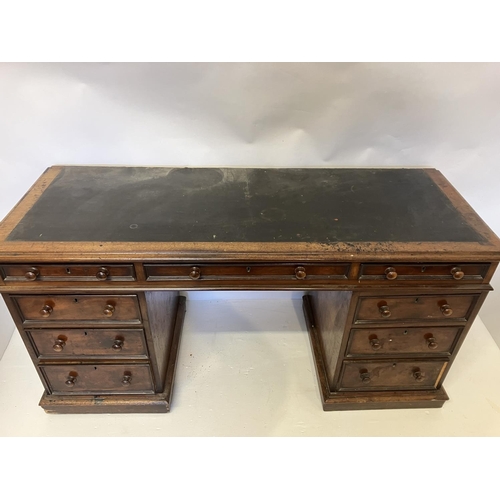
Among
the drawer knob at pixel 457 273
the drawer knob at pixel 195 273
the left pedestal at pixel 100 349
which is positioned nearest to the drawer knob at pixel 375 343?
the drawer knob at pixel 457 273

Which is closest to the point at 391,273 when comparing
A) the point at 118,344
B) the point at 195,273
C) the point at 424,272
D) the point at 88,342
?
the point at 424,272

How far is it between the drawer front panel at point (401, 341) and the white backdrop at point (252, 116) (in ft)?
2.42

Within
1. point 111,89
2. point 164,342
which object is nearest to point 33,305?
point 164,342

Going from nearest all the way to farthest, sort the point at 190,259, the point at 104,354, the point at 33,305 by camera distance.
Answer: the point at 190,259 < the point at 33,305 < the point at 104,354

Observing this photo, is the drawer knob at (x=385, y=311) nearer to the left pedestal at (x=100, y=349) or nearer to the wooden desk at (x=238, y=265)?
the wooden desk at (x=238, y=265)

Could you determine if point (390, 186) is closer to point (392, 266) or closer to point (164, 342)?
point (392, 266)

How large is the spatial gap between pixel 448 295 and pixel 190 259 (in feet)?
2.94

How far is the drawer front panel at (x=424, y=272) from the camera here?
129 cm

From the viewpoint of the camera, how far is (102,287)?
1.30m

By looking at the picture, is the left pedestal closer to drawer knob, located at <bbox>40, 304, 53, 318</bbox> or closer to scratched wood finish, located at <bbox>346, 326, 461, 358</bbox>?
drawer knob, located at <bbox>40, 304, 53, 318</bbox>

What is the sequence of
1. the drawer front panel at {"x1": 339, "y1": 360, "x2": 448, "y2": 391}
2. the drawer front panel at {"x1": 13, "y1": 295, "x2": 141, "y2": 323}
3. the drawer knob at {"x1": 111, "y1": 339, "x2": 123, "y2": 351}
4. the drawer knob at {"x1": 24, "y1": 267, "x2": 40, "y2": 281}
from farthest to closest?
the drawer front panel at {"x1": 339, "y1": 360, "x2": 448, "y2": 391}
the drawer knob at {"x1": 111, "y1": 339, "x2": 123, "y2": 351}
the drawer front panel at {"x1": 13, "y1": 295, "x2": 141, "y2": 323}
the drawer knob at {"x1": 24, "y1": 267, "x2": 40, "y2": 281}

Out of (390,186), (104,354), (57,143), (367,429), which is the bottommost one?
(367,429)

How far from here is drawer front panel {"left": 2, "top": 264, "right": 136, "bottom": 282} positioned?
49.5 inches

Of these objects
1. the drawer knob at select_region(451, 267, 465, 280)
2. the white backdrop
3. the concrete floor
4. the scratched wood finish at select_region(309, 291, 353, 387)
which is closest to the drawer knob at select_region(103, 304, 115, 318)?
the concrete floor
